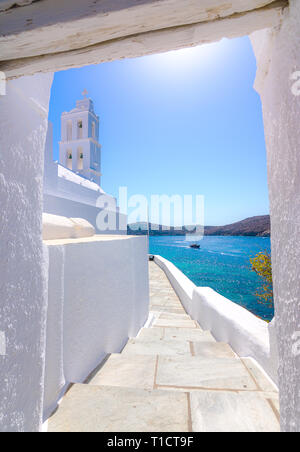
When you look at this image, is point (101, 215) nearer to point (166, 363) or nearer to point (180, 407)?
point (166, 363)

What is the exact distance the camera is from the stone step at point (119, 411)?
4.71ft

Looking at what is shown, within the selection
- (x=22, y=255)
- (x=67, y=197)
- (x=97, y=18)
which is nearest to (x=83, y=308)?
(x=22, y=255)

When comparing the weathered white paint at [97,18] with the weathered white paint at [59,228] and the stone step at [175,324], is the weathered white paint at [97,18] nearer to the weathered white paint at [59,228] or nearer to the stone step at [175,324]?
the weathered white paint at [59,228]

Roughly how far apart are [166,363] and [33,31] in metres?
2.68

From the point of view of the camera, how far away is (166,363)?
2.36 m

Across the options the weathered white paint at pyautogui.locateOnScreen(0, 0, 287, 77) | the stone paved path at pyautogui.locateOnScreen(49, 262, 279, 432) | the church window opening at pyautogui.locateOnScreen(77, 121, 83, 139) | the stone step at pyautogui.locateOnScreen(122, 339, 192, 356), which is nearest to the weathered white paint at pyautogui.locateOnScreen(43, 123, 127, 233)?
the stone step at pyautogui.locateOnScreen(122, 339, 192, 356)

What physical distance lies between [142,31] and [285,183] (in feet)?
2.61

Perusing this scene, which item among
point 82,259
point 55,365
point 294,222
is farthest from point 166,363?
point 294,222

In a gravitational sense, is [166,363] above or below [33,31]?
below

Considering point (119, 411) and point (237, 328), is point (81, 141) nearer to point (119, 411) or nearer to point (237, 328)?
point (237, 328)

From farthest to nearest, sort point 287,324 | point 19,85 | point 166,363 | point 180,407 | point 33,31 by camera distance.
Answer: point 166,363
point 180,407
point 19,85
point 287,324
point 33,31

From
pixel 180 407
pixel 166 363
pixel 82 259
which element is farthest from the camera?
pixel 166 363

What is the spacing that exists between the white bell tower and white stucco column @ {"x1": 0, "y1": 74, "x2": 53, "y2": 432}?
11.7 m

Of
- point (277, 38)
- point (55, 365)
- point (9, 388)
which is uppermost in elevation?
point (277, 38)
